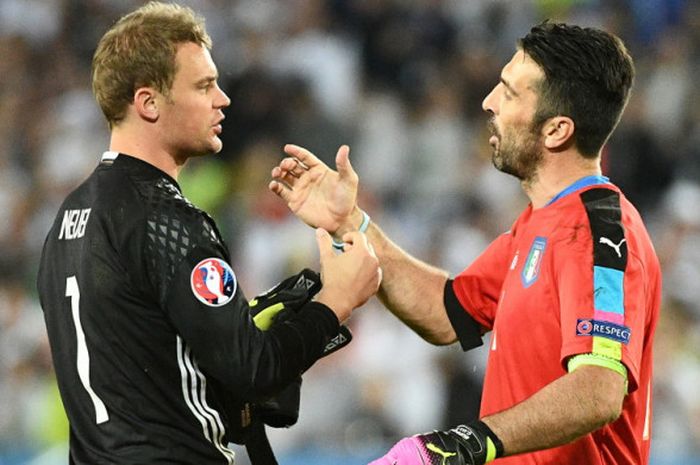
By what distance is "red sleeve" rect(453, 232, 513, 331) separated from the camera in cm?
455

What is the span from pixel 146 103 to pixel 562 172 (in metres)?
1.35

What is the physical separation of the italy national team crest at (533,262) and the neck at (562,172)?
19 centimetres

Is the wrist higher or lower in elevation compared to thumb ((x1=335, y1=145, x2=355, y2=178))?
lower

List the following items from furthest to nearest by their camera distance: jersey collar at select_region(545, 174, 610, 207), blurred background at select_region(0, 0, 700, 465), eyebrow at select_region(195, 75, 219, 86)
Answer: blurred background at select_region(0, 0, 700, 465), jersey collar at select_region(545, 174, 610, 207), eyebrow at select_region(195, 75, 219, 86)

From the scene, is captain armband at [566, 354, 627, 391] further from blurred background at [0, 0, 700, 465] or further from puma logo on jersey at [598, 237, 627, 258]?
blurred background at [0, 0, 700, 465]

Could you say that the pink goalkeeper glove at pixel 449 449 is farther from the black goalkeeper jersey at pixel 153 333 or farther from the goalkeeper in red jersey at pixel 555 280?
the black goalkeeper jersey at pixel 153 333

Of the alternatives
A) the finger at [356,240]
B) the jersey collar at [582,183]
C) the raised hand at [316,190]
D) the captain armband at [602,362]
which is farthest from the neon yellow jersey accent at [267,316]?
the jersey collar at [582,183]

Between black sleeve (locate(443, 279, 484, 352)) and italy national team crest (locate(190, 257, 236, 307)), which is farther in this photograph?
black sleeve (locate(443, 279, 484, 352))

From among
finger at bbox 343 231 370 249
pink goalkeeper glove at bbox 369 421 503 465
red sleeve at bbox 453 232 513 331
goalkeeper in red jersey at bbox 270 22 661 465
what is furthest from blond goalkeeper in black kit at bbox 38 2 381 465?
red sleeve at bbox 453 232 513 331

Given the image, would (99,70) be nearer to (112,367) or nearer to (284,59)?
(112,367)

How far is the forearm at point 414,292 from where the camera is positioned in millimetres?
4688

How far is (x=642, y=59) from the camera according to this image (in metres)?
10.0

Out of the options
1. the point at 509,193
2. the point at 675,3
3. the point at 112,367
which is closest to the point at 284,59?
the point at 509,193

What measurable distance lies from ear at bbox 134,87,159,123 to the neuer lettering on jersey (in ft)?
4.45
